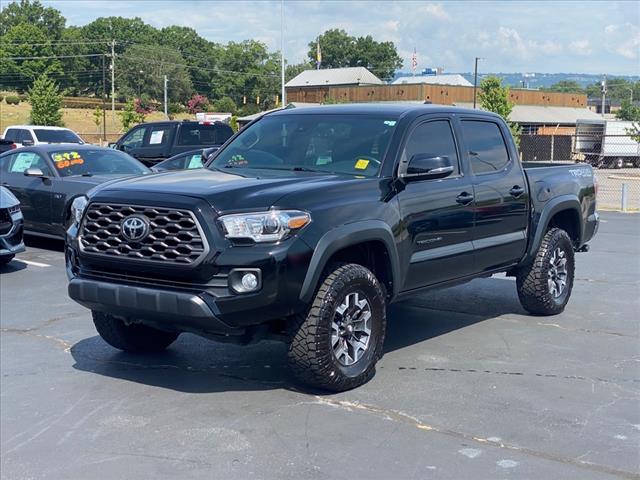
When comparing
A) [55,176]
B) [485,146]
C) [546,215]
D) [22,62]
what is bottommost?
[546,215]

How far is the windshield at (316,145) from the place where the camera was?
6.06 metres

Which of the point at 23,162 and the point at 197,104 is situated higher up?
the point at 197,104

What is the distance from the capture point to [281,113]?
6.86 meters

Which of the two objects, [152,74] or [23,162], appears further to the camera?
[152,74]

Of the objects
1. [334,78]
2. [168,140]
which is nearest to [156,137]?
[168,140]

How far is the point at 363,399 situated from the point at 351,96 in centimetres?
6666

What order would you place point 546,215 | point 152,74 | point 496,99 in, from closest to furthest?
point 546,215, point 496,99, point 152,74

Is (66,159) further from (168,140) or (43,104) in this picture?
(43,104)

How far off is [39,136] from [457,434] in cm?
2475

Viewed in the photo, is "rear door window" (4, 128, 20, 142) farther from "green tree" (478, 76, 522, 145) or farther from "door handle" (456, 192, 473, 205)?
"door handle" (456, 192, 473, 205)

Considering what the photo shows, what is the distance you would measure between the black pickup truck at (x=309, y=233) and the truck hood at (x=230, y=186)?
0.04 feet

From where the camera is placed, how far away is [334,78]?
302 feet

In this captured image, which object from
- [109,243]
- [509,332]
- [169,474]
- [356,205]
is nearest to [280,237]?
[356,205]

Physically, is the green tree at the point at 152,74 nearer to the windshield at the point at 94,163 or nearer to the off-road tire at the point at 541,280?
the windshield at the point at 94,163
